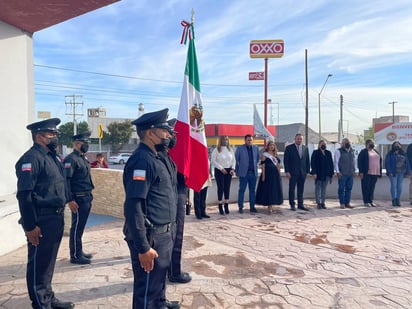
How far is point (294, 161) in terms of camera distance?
7.29 m

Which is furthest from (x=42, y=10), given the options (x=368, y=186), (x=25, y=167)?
(x=368, y=186)

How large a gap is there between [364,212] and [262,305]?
531 cm

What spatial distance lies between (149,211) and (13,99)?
14.9 ft

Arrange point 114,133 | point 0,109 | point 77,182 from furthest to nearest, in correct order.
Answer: point 114,133, point 0,109, point 77,182

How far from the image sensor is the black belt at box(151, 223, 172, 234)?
2.41 metres

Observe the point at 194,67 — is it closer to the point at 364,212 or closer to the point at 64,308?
the point at 64,308

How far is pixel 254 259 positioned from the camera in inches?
171

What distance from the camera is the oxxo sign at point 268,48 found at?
54.7 feet

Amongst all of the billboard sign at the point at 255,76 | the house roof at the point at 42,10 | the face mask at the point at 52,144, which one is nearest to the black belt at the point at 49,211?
the face mask at the point at 52,144

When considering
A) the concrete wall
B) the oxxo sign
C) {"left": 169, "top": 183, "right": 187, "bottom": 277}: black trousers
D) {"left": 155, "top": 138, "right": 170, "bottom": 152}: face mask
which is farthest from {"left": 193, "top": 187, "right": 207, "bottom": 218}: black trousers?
the oxxo sign

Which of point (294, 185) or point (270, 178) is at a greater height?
point (270, 178)

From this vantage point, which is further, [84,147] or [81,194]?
[84,147]

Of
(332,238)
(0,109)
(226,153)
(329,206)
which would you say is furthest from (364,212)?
(0,109)

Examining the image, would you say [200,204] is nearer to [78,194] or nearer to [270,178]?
[270,178]
